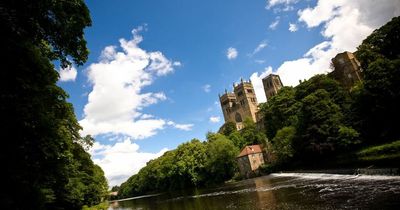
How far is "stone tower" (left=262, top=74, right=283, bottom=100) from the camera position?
12912cm

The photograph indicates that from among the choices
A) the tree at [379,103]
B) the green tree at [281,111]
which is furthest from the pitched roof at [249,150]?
the tree at [379,103]

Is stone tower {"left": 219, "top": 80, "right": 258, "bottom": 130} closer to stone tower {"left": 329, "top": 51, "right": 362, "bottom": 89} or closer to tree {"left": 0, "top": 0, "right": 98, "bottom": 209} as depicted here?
stone tower {"left": 329, "top": 51, "right": 362, "bottom": 89}

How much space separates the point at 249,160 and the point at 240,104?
62555 millimetres

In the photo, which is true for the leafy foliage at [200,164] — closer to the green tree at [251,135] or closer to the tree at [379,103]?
the green tree at [251,135]

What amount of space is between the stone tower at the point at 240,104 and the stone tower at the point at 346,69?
55048 millimetres

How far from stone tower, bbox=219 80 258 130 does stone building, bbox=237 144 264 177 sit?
4821 centimetres

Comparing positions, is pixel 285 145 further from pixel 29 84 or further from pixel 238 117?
pixel 238 117

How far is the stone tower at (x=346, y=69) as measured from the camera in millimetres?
73250

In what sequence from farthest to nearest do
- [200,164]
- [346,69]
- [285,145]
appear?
[200,164] → [346,69] → [285,145]

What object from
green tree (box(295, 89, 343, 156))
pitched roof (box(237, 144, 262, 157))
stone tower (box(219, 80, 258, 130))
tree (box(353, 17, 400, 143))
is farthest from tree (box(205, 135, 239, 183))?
stone tower (box(219, 80, 258, 130))

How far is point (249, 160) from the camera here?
76375mm

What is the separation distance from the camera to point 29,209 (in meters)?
13.5

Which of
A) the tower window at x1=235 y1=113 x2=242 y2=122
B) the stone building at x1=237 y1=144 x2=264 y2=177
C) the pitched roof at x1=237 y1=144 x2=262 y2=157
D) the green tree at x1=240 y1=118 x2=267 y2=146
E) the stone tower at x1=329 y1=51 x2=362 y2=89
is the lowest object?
the stone building at x1=237 y1=144 x2=264 y2=177

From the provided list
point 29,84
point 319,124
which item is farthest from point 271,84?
point 29,84
